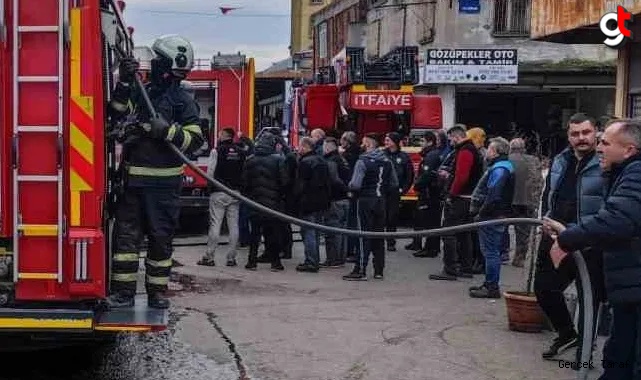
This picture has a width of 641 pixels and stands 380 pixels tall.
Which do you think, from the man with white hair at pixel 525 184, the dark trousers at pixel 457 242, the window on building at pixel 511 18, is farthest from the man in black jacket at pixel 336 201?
the window on building at pixel 511 18

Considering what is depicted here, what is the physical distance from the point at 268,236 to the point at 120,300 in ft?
19.3

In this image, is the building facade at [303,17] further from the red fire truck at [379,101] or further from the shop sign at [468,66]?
the red fire truck at [379,101]

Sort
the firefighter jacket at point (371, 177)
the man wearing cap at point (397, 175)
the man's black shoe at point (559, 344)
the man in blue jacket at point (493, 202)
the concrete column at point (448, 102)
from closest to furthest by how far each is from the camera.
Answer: the man's black shoe at point (559, 344) → the man in blue jacket at point (493, 202) → the firefighter jacket at point (371, 177) → the man wearing cap at point (397, 175) → the concrete column at point (448, 102)

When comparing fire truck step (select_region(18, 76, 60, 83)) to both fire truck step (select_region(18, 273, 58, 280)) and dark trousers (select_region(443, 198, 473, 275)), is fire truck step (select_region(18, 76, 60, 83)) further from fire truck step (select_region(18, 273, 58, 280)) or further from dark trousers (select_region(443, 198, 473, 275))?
dark trousers (select_region(443, 198, 473, 275))

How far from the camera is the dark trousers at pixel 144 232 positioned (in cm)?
611

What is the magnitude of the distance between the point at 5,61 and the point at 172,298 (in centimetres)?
469

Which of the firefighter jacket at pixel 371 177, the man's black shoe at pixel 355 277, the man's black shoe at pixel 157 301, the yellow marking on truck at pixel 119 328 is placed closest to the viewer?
the yellow marking on truck at pixel 119 328

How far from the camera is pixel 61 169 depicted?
528 centimetres

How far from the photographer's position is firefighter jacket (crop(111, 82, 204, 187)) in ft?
20.2

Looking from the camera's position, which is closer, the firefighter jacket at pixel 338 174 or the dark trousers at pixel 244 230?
the firefighter jacket at pixel 338 174

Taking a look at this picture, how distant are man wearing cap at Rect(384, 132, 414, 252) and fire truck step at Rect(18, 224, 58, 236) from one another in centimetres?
695

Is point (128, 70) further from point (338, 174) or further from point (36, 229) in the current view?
point (338, 174)

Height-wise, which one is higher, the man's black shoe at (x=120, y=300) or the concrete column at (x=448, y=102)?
the concrete column at (x=448, y=102)

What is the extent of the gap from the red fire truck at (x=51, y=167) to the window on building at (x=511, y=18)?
820 inches
